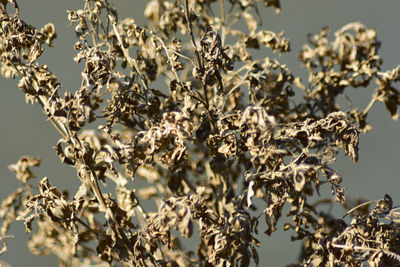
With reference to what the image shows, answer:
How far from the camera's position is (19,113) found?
2.77m

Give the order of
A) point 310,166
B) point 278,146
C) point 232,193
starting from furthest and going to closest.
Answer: point 232,193, point 278,146, point 310,166

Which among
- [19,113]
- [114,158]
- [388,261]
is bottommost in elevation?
[388,261]

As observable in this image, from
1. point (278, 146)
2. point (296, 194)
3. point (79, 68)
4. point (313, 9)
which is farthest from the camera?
point (313, 9)

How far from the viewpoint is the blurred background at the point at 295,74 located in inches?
106

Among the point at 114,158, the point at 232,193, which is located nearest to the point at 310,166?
the point at 114,158

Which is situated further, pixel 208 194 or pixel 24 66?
pixel 208 194

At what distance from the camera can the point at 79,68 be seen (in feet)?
9.00

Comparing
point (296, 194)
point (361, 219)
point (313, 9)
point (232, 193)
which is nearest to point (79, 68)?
point (313, 9)

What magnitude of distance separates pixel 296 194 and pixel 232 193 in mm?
234

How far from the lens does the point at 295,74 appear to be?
9.23ft

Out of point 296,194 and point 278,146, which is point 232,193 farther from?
point 278,146

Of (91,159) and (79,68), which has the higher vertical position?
(79,68)

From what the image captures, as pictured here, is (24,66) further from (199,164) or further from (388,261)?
(388,261)

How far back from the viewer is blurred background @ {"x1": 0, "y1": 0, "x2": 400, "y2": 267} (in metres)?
2.69
